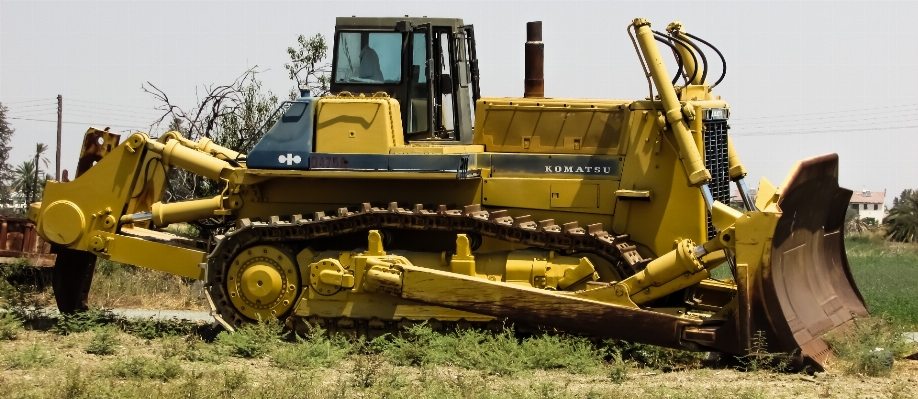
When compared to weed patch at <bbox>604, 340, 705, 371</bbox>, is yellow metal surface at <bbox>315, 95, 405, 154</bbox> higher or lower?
higher

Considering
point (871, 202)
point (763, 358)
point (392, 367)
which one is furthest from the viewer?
point (871, 202)

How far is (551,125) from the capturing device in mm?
13664

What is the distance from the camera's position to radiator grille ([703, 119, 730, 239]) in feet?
43.2

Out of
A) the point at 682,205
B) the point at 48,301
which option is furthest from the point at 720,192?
the point at 48,301

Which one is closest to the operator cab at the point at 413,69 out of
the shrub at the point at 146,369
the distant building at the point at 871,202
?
the shrub at the point at 146,369

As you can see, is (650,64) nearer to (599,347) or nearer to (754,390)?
(599,347)

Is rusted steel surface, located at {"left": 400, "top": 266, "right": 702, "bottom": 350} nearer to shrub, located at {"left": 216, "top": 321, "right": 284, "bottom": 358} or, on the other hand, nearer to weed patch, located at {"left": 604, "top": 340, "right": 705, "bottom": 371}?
weed patch, located at {"left": 604, "top": 340, "right": 705, "bottom": 371}

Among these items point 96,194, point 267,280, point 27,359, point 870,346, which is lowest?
point 27,359

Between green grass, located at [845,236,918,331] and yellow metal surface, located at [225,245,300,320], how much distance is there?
706 cm

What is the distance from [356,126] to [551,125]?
2.11 m

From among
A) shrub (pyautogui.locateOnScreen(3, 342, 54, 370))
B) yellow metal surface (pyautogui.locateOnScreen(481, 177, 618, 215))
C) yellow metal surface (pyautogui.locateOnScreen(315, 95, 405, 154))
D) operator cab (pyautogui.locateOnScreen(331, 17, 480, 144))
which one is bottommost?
shrub (pyautogui.locateOnScreen(3, 342, 54, 370))

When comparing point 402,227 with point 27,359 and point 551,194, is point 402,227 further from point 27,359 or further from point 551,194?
point 27,359

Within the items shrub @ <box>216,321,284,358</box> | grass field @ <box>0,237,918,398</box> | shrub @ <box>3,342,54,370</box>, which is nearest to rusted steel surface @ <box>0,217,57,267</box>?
grass field @ <box>0,237,918,398</box>

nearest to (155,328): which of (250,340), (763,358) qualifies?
(250,340)
